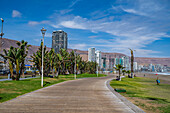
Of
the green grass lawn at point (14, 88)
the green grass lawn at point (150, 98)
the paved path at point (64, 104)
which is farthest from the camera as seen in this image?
the green grass lawn at point (14, 88)

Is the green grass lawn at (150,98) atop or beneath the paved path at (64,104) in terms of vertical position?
beneath

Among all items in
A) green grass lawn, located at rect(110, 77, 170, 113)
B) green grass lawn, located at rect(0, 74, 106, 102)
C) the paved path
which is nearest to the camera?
the paved path

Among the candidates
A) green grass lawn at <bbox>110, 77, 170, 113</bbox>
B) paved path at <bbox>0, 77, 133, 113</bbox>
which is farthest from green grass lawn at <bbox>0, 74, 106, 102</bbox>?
green grass lawn at <bbox>110, 77, 170, 113</bbox>

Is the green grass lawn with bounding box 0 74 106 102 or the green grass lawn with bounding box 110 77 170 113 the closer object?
the green grass lawn with bounding box 110 77 170 113

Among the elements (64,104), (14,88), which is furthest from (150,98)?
(14,88)

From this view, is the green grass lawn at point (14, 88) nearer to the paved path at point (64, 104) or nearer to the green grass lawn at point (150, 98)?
the paved path at point (64, 104)

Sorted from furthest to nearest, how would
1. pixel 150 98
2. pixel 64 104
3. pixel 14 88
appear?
pixel 14 88, pixel 150 98, pixel 64 104

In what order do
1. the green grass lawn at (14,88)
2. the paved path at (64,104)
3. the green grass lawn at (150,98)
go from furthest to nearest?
the green grass lawn at (14,88), the green grass lawn at (150,98), the paved path at (64,104)

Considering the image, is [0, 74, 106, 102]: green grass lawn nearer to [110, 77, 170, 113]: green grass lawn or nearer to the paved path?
the paved path

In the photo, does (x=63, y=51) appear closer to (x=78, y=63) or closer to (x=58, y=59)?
(x=58, y=59)

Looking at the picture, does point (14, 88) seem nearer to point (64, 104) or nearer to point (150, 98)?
point (64, 104)

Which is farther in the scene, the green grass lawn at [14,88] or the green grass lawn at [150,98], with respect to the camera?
the green grass lawn at [14,88]

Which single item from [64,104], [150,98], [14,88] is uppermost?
[64,104]

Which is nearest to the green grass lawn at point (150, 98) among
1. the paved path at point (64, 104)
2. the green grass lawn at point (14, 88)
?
the paved path at point (64, 104)
